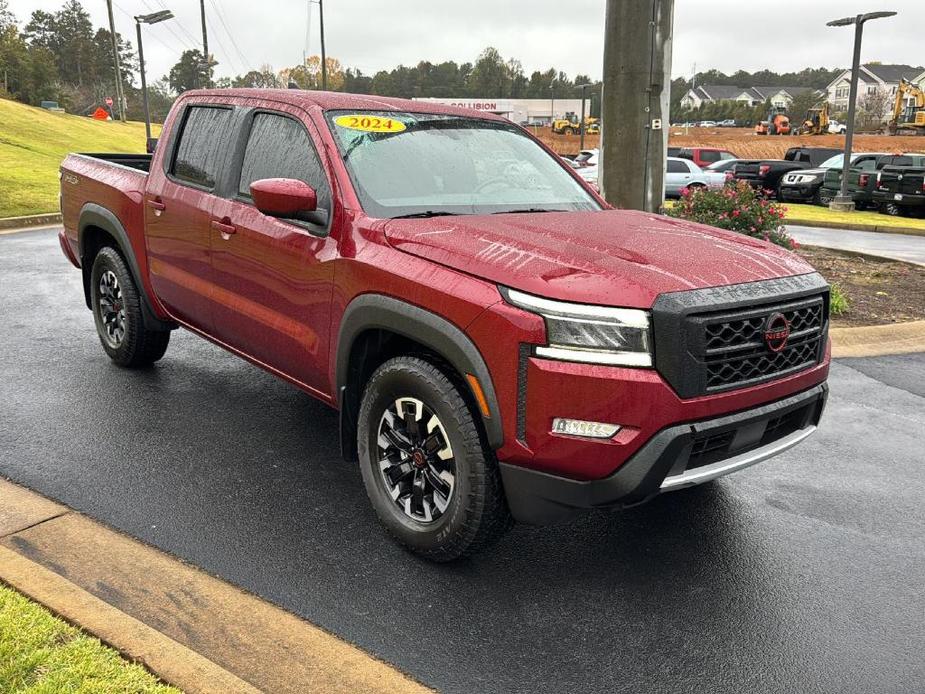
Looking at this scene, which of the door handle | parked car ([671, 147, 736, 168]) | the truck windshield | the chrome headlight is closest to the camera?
the chrome headlight

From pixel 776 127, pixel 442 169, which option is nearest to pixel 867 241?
pixel 442 169

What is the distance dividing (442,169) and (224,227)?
1.24 m

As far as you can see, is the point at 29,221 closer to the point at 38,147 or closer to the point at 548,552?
the point at 38,147

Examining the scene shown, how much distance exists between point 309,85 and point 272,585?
9867 cm

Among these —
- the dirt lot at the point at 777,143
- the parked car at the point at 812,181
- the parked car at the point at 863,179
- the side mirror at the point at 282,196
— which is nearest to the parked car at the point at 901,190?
the parked car at the point at 863,179

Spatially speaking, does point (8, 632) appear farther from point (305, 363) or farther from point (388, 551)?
point (305, 363)

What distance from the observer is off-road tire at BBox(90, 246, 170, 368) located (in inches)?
222

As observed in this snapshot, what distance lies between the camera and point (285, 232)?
4012mm

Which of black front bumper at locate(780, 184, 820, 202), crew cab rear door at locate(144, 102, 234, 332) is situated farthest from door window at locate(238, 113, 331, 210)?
black front bumper at locate(780, 184, 820, 202)

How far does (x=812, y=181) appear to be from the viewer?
75.8 ft

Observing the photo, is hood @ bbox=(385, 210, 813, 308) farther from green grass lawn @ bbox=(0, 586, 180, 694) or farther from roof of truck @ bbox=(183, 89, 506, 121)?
green grass lawn @ bbox=(0, 586, 180, 694)

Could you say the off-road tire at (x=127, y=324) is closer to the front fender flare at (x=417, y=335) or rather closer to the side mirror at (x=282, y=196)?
the side mirror at (x=282, y=196)

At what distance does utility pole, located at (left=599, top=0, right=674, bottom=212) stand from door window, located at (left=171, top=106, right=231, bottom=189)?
5.22 meters

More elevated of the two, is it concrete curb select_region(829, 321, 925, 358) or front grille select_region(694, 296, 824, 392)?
front grille select_region(694, 296, 824, 392)
